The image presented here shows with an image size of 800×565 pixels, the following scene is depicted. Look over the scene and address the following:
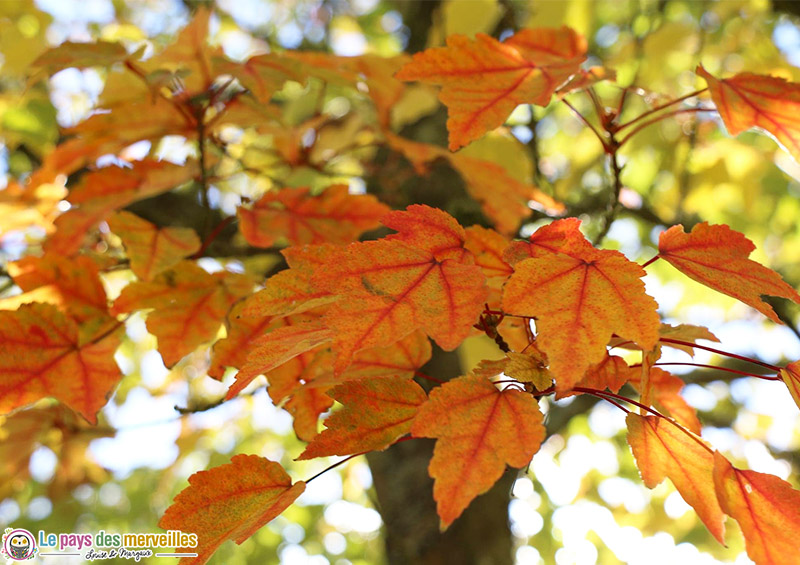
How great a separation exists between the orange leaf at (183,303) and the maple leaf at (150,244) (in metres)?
0.03

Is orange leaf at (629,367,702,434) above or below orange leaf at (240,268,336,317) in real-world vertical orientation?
below

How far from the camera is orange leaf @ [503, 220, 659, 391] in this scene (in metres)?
0.58

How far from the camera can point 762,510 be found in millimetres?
659

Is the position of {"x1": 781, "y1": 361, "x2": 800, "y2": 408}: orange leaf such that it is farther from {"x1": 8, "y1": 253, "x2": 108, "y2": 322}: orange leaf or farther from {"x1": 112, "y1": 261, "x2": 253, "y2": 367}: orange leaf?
{"x1": 8, "y1": 253, "x2": 108, "y2": 322}: orange leaf

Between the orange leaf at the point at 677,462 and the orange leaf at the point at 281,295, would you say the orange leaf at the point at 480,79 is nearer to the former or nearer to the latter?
the orange leaf at the point at 281,295

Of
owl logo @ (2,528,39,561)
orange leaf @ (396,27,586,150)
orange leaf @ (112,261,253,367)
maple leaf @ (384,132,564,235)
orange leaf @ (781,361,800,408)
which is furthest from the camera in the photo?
maple leaf @ (384,132,564,235)

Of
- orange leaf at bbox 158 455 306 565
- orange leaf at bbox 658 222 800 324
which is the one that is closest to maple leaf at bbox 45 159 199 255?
orange leaf at bbox 158 455 306 565

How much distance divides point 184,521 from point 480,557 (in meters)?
0.92

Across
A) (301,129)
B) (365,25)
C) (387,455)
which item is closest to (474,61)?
(301,129)

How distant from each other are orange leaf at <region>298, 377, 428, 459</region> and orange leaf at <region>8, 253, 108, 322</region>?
1.83ft

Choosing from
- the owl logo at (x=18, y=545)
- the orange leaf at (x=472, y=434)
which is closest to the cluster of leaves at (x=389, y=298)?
the orange leaf at (x=472, y=434)

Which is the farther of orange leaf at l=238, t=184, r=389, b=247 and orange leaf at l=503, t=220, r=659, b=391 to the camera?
orange leaf at l=238, t=184, r=389, b=247

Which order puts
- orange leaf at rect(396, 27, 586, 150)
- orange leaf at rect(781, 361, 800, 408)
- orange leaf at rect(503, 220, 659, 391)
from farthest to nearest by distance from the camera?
orange leaf at rect(396, 27, 586, 150) → orange leaf at rect(781, 361, 800, 408) → orange leaf at rect(503, 220, 659, 391)

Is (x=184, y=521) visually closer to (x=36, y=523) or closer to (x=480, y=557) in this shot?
(x=480, y=557)
